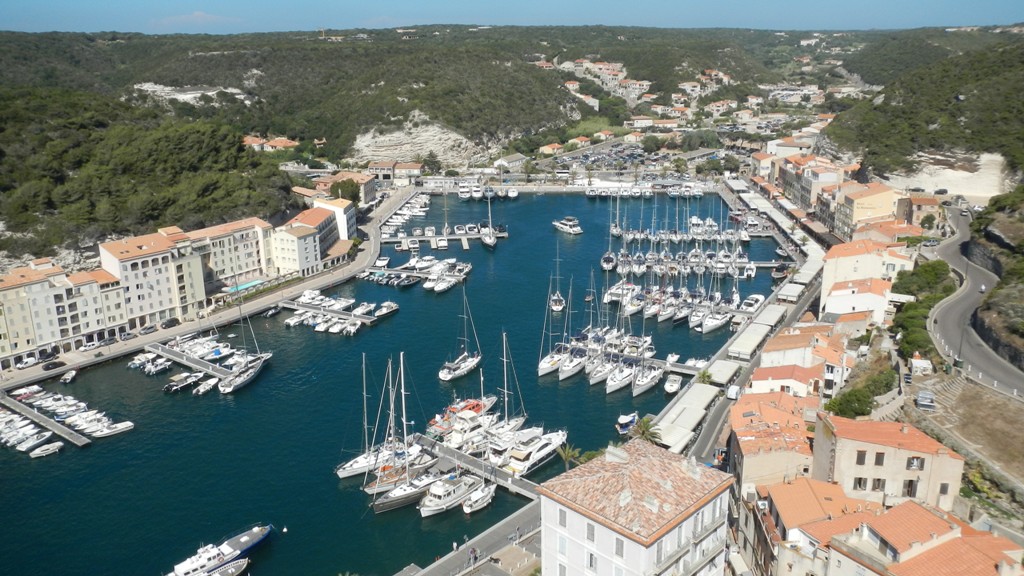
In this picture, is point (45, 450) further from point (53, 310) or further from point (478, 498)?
point (478, 498)

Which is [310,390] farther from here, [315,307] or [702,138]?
[702,138]

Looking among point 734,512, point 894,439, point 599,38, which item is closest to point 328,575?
point 734,512

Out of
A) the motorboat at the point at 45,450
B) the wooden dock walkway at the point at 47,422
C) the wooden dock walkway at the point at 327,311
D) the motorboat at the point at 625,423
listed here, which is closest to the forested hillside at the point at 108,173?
the wooden dock walkway at the point at 327,311

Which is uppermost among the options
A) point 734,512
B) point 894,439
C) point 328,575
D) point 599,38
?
point 599,38

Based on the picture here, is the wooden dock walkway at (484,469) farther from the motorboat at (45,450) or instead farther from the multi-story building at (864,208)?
the multi-story building at (864,208)

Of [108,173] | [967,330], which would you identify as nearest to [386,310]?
[108,173]

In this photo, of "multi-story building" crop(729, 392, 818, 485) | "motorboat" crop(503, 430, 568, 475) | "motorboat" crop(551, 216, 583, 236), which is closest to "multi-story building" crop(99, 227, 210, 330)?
"motorboat" crop(503, 430, 568, 475)
